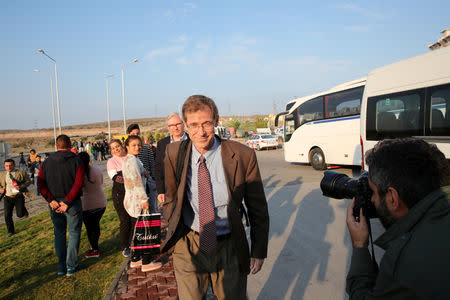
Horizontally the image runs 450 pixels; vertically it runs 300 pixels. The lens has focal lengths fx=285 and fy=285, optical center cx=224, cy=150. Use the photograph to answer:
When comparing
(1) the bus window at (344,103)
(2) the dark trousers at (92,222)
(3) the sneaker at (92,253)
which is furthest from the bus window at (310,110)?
(3) the sneaker at (92,253)

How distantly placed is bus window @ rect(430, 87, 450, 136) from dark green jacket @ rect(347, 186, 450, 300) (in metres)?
5.81

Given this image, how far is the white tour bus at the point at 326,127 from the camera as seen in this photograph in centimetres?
1127

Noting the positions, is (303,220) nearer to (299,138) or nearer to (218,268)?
(218,268)

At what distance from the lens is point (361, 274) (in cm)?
133

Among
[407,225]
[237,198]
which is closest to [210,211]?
[237,198]

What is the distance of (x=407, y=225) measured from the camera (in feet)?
3.83

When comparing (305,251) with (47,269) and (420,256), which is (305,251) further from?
(47,269)

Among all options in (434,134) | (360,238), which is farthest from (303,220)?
(360,238)

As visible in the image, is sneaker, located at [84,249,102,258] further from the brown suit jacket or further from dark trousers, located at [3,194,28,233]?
the brown suit jacket

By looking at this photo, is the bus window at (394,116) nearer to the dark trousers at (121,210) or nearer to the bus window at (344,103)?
the bus window at (344,103)

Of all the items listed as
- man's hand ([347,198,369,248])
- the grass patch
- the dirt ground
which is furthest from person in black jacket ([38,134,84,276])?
the dirt ground

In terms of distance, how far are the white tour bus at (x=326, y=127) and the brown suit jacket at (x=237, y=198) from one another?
10310 mm

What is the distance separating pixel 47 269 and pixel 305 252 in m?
4.18

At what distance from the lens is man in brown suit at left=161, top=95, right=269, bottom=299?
2.01 meters
